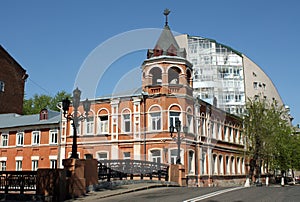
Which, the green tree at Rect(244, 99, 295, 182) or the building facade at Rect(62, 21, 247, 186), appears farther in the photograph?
the green tree at Rect(244, 99, 295, 182)

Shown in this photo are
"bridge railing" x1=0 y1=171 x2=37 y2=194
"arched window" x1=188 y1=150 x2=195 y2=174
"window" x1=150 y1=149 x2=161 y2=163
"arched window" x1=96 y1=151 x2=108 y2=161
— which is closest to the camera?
"bridge railing" x1=0 y1=171 x2=37 y2=194

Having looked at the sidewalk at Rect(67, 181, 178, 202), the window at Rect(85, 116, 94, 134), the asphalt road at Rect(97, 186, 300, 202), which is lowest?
Result: the sidewalk at Rect(67, 181, 178, 202)

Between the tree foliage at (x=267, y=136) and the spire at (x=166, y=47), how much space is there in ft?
35.8

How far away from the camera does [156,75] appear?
3378 cm

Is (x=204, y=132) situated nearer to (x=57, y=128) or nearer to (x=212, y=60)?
(x=57, y=128)

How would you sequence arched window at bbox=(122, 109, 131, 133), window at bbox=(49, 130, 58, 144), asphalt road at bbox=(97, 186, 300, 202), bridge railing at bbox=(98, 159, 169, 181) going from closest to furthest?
asphalt road at bbox=(97, 186, 300, 202)
bridge railing at bbox=(98, 159, 169, 181)
arched window at bbox=(122, 109, 131, 133)
window at bbox=(49, 130, 58, 144)

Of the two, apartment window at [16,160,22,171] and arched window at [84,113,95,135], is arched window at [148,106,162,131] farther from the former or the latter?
apartment window at [16,160,22,171]

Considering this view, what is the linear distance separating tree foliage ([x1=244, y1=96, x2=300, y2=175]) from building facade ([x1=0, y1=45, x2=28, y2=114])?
29198 millimetres

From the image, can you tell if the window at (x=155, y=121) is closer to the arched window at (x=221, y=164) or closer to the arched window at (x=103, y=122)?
the arched window at (x=103, y=122)

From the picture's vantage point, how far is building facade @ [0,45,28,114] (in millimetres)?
48625

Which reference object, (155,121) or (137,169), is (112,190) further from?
(155,121)

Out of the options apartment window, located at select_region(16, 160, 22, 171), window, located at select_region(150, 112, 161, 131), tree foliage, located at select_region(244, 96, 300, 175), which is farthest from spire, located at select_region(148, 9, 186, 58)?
apartment window, located at select_region(16, 160, 22, 171)

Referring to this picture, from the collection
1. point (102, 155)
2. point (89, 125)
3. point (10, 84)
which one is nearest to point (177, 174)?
point (102, 155)

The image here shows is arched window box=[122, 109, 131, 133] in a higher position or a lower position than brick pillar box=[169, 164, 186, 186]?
higher
